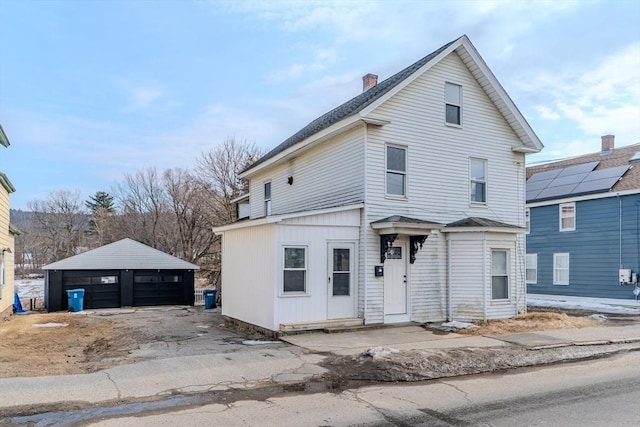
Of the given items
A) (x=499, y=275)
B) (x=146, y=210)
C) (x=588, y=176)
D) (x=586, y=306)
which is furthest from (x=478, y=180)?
(x=146, y=210)

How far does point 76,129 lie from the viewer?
31.1 metres

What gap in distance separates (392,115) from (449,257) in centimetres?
449

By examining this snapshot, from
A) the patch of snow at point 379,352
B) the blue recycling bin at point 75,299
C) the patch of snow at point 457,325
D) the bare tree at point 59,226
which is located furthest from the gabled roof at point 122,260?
the bare tree at point 59,226

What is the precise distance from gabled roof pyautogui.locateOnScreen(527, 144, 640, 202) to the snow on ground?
16.4ft

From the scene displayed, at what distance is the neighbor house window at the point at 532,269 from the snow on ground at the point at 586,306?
185 cm

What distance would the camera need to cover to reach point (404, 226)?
1173 cm

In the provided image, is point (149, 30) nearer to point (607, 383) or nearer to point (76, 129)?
point (607, 383)

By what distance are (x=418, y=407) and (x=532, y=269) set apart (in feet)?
66.4

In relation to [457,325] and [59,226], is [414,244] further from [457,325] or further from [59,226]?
[59,226]

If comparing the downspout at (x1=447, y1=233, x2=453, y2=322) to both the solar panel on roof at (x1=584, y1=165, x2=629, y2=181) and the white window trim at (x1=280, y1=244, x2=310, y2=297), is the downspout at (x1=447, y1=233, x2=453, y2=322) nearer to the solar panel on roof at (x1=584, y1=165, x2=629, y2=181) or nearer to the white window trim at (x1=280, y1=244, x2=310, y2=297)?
the white window trim at (x1=280, y1=244, x2=310, y2=297)

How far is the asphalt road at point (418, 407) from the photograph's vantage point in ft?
17.2

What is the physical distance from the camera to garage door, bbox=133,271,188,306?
2175 cm

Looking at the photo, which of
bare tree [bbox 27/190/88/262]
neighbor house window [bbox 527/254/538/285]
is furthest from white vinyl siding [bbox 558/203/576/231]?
bare tree [bbox 27/190/88/262]

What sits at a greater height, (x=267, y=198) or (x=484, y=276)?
(x=267, y=198)
